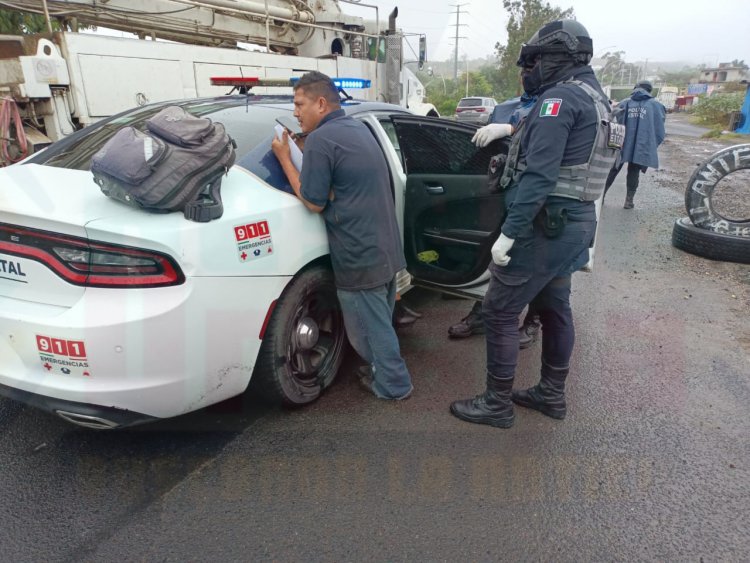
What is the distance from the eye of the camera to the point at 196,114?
289 cm

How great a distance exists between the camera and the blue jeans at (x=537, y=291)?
2.50 m

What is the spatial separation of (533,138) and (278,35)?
8049 millimetres

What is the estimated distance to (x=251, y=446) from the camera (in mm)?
2541

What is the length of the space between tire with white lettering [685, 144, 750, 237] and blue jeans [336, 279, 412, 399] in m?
4.25

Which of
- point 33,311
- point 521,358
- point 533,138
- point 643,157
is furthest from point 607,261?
point 33,311

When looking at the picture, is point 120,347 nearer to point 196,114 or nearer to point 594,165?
point 196,114

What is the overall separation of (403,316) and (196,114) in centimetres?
199

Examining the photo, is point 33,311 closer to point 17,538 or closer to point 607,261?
point 17,538

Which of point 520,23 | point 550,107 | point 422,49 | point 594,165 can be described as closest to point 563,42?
point 550,107

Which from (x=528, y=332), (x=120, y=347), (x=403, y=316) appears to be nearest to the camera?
(x=120, y=347)

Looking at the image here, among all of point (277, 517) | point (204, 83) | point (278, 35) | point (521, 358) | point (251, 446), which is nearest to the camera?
point (277, 517)

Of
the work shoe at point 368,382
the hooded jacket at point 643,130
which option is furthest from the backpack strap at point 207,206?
the hooded jacket at point 643,130

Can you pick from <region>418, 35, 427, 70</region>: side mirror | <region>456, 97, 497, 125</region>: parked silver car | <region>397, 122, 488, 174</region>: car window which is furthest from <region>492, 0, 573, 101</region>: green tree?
<region>397, 122, 488, 174</region>: car window

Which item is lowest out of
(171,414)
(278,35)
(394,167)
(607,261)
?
(607,261)
